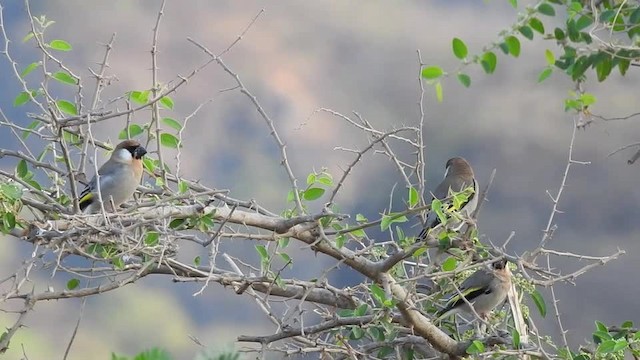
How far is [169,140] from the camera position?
11.6 ft

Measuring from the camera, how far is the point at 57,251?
2.95 m

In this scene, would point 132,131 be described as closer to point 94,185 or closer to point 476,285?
point 94,185

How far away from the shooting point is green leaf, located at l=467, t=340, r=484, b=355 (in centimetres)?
324

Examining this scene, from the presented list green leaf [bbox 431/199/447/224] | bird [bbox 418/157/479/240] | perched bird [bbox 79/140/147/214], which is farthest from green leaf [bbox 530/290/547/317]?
perched bird [bbox 79/140/147/214]

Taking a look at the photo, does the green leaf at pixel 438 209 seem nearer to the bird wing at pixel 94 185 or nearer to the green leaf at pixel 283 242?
the green leaf at pixel 283 242

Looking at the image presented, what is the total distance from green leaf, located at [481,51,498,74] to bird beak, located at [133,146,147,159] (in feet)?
6.27

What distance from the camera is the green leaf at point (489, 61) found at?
87.6 inches

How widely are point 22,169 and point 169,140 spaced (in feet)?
1.78

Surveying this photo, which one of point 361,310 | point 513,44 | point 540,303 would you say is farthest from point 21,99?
point 540,303

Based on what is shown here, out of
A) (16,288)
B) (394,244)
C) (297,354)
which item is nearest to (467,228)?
(394,244)

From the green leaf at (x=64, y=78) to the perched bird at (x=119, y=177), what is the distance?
1.76 ft

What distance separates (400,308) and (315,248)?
0.38 m

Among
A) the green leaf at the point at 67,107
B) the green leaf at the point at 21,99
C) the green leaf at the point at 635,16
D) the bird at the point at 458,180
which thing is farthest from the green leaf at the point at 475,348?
the green leaf at the point at 21,99

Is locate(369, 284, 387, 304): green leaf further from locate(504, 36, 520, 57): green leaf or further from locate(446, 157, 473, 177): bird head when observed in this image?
locate(446, 157, 473, 177): bird head
